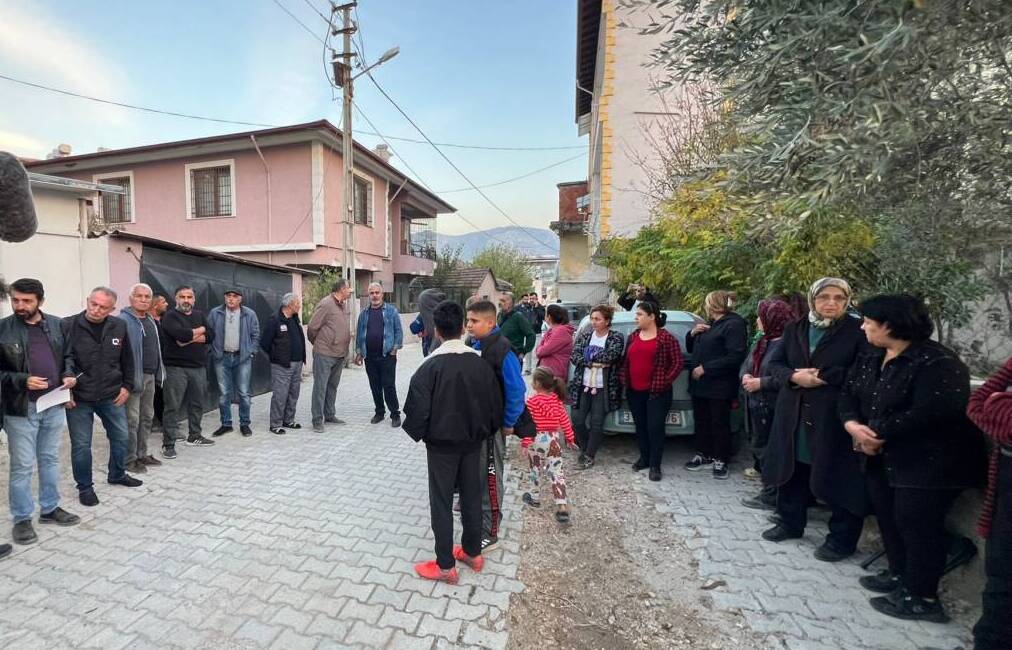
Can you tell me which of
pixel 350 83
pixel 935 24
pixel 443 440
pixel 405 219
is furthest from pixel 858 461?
pixel 405 219

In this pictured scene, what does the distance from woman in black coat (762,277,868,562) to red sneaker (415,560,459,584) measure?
233 cm

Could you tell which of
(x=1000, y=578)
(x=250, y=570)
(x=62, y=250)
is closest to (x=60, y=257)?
(x=62, y=250)

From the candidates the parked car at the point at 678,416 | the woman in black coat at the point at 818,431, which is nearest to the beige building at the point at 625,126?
the parked car at the point at 678,416

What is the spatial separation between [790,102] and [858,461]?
7.56 feet

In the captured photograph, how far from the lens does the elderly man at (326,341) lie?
21.0 ft

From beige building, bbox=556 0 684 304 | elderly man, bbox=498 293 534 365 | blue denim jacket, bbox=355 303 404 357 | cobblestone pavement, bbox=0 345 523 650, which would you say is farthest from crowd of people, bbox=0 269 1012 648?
beige building, bbox=556 0 684 304

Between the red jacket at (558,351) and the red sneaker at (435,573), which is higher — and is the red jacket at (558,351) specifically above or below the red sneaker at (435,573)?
above

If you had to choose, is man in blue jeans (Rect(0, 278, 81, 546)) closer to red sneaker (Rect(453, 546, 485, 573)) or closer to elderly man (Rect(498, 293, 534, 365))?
red sneaker (Rect(453, 546, 485, 573))

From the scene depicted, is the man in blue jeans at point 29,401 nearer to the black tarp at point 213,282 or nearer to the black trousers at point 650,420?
the black tarp at point 213,282

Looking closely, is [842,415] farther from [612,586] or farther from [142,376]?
[142,376]

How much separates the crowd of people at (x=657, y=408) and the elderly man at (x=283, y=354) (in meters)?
0.78

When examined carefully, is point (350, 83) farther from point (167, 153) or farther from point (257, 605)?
point (257, 605)

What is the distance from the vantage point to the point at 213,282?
23.8 feet

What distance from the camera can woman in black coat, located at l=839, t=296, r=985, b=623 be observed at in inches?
97.5
